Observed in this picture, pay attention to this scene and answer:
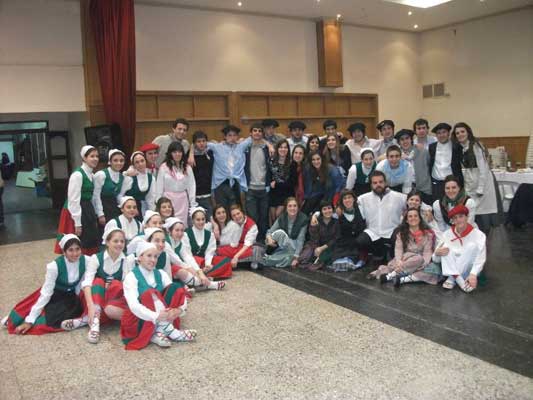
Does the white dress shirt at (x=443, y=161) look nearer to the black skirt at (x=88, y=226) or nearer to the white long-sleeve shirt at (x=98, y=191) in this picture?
the white long-sleeve shirt at (x=98, y=191)

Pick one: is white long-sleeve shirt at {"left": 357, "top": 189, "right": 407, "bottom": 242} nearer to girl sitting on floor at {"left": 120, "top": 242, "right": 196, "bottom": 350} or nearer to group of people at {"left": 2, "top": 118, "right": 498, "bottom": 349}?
group of people at {"left": 2, "top": 118, "right": 498, "bottom": 349}

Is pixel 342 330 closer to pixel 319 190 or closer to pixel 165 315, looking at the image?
pixel 165 315

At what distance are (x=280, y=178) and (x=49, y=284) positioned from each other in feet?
9.54

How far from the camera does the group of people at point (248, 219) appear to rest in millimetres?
3523

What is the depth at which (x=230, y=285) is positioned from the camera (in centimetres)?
457

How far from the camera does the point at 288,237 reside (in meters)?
5.23

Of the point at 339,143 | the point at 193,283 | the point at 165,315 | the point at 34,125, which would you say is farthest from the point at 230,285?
the point at 34,125

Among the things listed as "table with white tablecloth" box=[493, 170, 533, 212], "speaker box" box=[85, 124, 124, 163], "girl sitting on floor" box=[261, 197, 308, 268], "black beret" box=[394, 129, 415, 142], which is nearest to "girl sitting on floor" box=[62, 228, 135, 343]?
"girl sitting on floor" box=[261, 197, 308, 268]

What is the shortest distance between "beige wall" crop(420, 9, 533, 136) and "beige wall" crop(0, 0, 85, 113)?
7941 mm

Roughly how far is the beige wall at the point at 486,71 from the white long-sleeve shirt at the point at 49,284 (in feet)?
31.8

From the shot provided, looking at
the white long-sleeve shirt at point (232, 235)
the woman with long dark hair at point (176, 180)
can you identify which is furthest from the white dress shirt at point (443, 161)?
the woman with long dark hair at point (176, 180)

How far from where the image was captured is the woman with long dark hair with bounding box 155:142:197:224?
16.6ft

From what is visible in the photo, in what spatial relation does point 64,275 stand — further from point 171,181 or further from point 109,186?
point 171,181

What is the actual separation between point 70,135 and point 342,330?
26.5 feet
